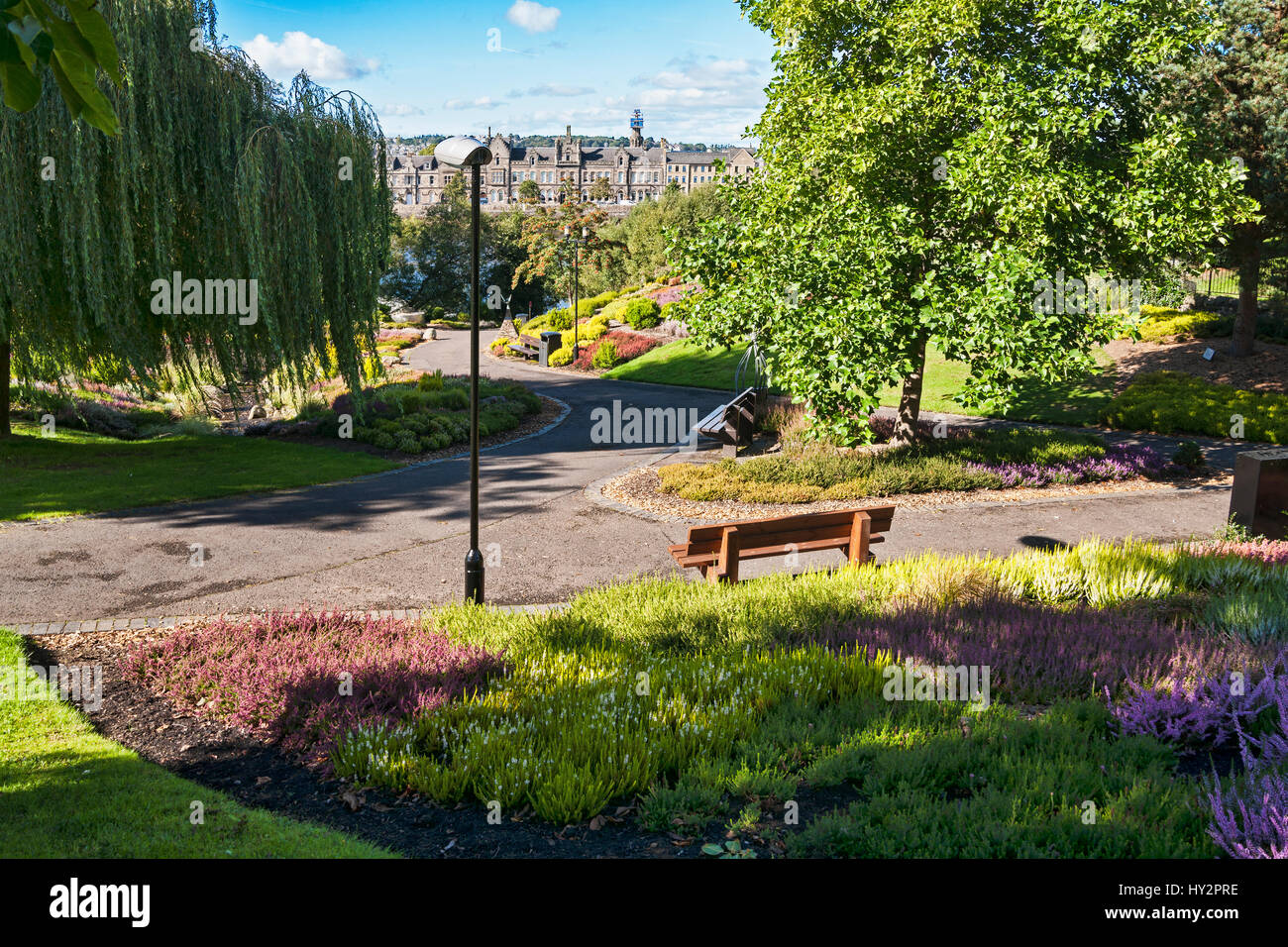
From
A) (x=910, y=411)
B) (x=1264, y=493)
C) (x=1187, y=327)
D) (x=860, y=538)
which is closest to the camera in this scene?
(x=860, y=538)

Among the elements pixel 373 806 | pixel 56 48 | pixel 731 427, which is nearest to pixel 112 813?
pixel 373 806

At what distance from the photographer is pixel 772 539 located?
955 centimetres

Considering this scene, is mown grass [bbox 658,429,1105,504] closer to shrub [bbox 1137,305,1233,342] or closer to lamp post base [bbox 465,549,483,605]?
lamp post base [bbox 465,549,483,605]

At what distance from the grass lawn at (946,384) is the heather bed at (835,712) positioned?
1086 cm

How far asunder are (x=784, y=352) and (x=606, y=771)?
1015cm

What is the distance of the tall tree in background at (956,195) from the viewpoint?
13289 mm

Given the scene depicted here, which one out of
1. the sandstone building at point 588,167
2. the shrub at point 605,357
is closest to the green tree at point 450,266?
the shrub at point 605,357

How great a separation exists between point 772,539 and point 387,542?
5.55 meters

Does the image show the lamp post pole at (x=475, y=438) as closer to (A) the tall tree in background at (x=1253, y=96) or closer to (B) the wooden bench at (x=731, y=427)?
(B) the wooden bench at (x=731, y=427)

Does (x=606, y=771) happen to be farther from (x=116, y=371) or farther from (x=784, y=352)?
(x=116, y=371)

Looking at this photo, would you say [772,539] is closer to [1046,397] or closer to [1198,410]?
[1198,410]

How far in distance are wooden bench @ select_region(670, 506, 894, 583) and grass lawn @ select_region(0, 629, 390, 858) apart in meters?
5.51

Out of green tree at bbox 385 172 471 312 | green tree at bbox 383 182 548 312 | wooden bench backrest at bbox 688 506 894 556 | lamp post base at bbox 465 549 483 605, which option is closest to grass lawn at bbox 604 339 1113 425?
wooden bench backrest at bbox 688 506 894 556
